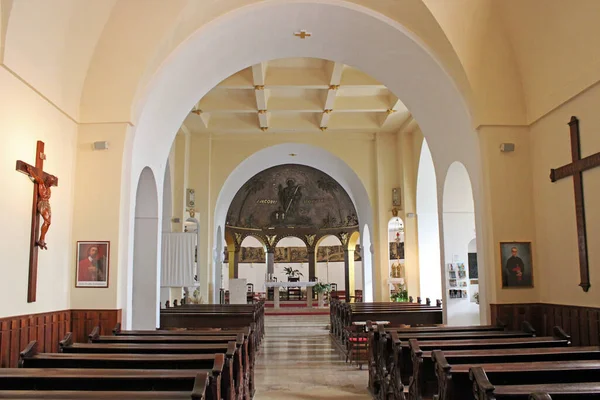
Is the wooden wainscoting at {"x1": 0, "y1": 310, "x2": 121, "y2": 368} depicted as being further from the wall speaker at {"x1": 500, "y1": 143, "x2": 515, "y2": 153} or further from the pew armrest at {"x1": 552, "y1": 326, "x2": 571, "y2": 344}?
the wall speaker at {"x1": 500, "y1": 143, "x2": 515, "y2": 153}

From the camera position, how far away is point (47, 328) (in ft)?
20.7

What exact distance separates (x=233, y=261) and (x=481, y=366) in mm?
20186

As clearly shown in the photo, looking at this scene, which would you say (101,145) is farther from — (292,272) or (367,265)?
(292,272)

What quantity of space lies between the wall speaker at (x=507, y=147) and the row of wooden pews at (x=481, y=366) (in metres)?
2.38

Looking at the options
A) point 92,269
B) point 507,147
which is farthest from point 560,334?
point 92,269

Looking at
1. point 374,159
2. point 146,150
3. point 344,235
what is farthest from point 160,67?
point 344,235

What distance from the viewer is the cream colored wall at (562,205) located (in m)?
5.92

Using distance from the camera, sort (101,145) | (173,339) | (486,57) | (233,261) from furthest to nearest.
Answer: (233,261), (486,57), (101,145), (173,339)

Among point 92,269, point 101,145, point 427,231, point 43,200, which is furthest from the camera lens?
point 427,231

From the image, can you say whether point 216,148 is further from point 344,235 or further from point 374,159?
point 344,235

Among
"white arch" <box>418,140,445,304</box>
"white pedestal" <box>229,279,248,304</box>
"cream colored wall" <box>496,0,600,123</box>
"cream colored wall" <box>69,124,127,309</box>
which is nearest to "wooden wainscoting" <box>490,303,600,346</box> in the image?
"cream colored wall" <box>496,0,600,123</box>

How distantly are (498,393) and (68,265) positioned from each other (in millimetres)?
5602

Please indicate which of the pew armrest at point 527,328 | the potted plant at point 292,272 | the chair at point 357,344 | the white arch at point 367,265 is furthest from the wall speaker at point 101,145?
the potted plant at point 292,272

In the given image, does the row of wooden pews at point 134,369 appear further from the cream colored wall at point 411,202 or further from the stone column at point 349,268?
the stone column at point 349,268
